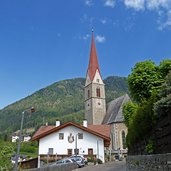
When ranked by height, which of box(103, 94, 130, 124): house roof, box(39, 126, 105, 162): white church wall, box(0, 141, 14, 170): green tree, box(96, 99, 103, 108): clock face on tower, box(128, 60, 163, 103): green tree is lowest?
box(0, 141, 14, 170): green tree

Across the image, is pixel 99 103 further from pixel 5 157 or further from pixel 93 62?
pixel 5 157

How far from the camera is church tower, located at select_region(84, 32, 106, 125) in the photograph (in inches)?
2793

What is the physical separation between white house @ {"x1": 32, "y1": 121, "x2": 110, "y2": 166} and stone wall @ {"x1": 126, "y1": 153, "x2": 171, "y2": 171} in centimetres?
2533

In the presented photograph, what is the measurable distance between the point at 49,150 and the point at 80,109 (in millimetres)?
150832

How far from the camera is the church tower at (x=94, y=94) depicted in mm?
70938

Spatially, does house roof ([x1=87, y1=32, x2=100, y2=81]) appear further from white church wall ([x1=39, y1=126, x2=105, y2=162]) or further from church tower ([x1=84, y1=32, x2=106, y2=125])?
white church wall ([x1=39, y1=126, x2=105, y2=162])

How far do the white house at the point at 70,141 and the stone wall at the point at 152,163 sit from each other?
997 inches

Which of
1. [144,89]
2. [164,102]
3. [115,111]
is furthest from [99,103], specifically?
[164,102]

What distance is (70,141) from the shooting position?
38656 mm

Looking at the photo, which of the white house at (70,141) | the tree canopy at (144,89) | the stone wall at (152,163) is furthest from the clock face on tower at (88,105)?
the stone wall at (152,163)

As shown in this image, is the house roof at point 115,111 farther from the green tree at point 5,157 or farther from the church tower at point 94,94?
the green tree at point 5,157

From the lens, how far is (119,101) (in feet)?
229

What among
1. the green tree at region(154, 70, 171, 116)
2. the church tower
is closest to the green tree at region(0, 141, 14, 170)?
the green tree at region(154, 70, 171, 116)

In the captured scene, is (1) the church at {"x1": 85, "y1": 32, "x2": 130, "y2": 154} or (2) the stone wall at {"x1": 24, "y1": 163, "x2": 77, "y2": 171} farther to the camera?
(1) the church at {"x1": 85, "y1": 32, "x2": 130, "y2": 154}
